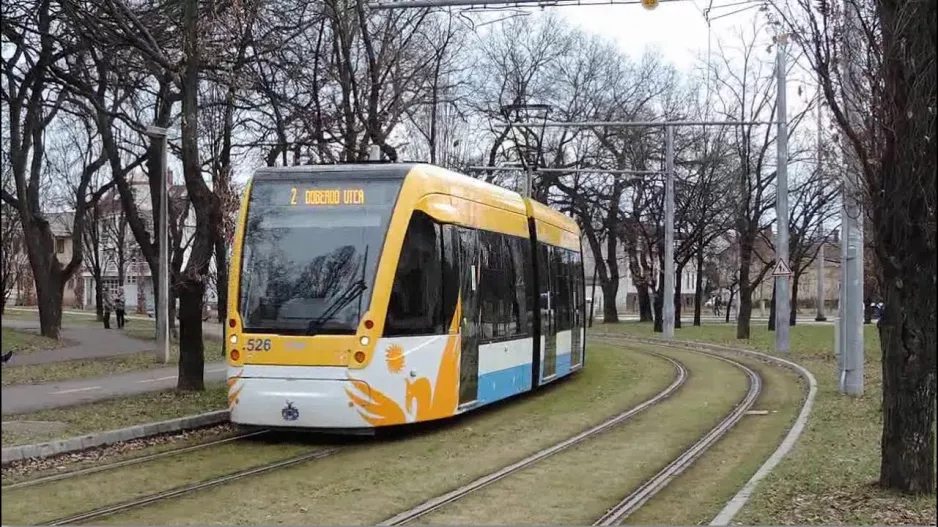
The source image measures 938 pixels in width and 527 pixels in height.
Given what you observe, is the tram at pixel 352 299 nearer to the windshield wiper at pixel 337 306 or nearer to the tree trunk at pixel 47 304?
the windshield wiper at pixel 337 306

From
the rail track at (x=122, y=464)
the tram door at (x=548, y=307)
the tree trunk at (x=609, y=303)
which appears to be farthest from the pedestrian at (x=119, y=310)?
the rail track at (x=122, y=464)

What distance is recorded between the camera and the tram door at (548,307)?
18.2 meters

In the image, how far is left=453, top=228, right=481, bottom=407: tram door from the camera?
45.8ft

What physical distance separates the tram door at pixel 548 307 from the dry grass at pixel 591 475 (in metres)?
2.49

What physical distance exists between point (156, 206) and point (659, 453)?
70.4ft

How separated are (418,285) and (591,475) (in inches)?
142

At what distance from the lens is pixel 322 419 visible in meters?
12.1

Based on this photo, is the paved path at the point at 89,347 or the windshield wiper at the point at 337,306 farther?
the paved path at the point at 89,347

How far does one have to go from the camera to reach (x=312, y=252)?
1256cm

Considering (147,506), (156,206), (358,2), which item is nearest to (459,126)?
(156,206)

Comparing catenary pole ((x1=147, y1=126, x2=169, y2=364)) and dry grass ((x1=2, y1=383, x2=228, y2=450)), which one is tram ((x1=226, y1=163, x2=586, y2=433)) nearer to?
dry grass ((x1=2, y1=383, x2=228, y2=450))

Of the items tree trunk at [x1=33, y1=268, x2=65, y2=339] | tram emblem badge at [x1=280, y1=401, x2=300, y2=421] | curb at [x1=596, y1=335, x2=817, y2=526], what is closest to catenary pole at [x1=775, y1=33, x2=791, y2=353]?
curb at [x1=596, y1=335, x2=817, y2=526]

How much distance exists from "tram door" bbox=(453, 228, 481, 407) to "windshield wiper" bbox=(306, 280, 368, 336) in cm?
203

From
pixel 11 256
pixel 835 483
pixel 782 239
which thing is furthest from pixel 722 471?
pixel 11 256
